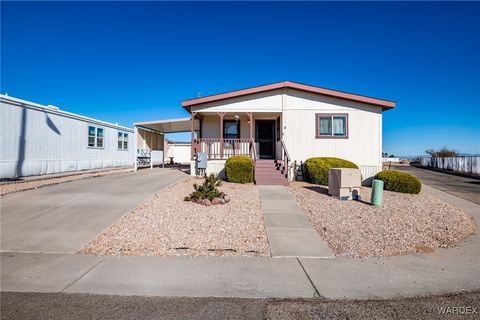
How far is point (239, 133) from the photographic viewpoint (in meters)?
14.0

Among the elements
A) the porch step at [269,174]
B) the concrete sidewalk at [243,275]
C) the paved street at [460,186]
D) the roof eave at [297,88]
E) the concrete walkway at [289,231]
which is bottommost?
the concrete sidewalk at [243,275]

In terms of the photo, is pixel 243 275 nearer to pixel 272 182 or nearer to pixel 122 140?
pixel 272 182

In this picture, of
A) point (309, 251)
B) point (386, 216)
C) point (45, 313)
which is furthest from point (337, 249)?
point (45, 313)

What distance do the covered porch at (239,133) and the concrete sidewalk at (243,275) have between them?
8947 millimetres

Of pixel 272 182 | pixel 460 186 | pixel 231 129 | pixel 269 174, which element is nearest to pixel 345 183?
pixel 272 182

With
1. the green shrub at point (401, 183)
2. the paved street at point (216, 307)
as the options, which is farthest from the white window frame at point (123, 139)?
the paved street at point (216, 307)

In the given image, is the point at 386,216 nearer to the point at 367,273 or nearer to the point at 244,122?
the point at 367,273

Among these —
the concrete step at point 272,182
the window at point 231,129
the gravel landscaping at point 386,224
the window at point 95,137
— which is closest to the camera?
the gravel landscaping at point 386,224

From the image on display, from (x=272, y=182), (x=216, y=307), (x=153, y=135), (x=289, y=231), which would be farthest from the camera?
(x=153, y=135)

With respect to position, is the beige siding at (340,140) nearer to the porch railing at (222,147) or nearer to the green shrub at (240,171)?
the porch railing at (222,147)

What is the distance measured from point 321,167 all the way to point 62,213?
8852 millimetres

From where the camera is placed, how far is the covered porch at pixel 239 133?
42.7 feet

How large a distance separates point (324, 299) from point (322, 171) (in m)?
8.21

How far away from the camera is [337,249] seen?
4547mm
